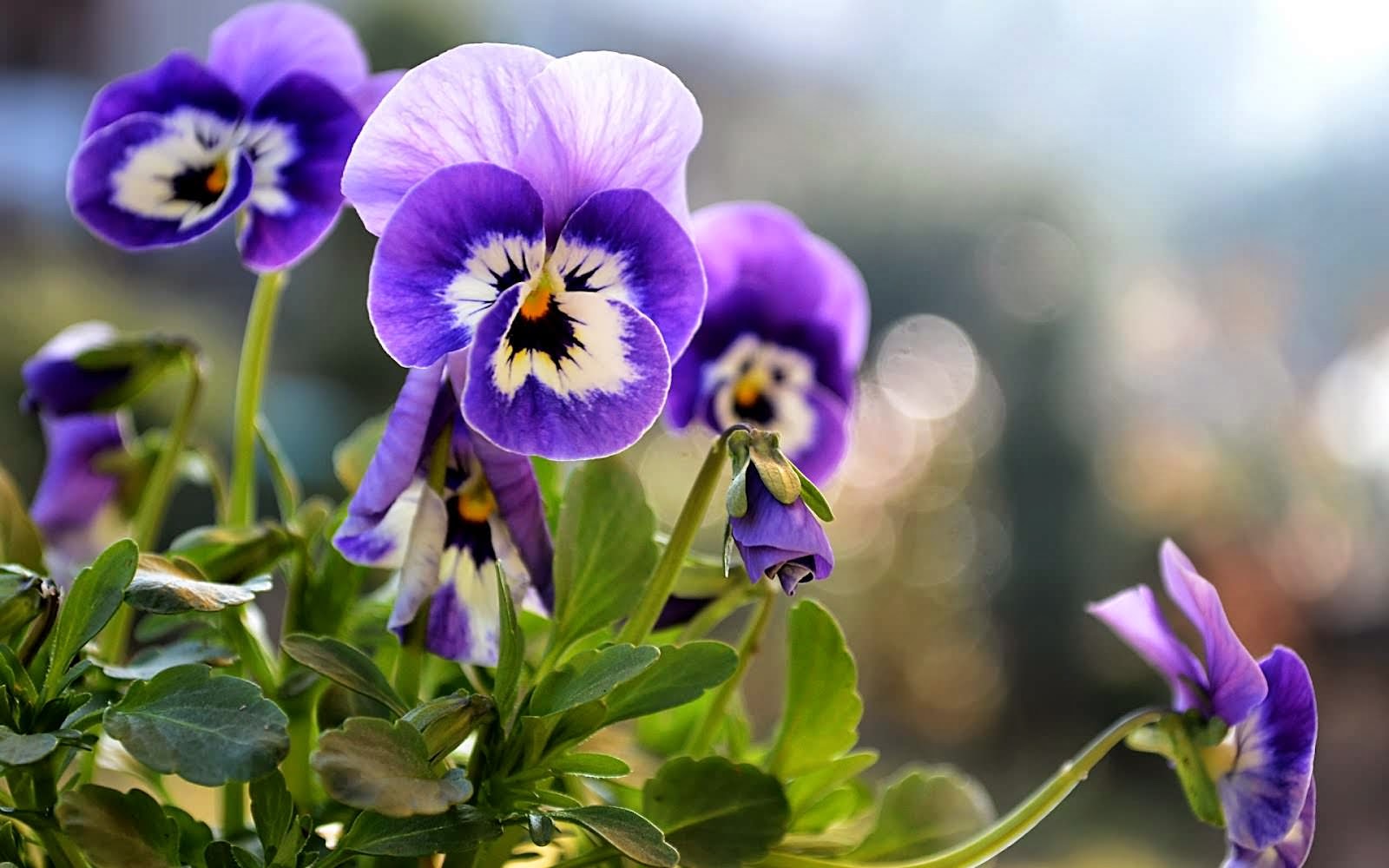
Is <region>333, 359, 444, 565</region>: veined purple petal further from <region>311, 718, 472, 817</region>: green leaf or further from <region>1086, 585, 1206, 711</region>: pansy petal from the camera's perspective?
<region>1086, 585, 1206, 711</region>: pansy petal

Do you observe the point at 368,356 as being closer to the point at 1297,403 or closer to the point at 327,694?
the point at 1297,403

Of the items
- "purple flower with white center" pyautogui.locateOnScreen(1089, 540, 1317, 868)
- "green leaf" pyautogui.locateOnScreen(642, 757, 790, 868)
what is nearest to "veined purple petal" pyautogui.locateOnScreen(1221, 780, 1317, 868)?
"purple flower with white center" pyautogui.locateOnScreen(1089, 540, 1317, 868)

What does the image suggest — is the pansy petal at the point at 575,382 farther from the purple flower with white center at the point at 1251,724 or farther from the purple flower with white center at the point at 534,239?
the purple flower with white center at the point at 1251,724

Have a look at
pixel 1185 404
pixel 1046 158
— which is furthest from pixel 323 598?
pixel 1046 158

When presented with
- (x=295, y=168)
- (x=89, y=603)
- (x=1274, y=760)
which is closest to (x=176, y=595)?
A: (x=89, y=603)

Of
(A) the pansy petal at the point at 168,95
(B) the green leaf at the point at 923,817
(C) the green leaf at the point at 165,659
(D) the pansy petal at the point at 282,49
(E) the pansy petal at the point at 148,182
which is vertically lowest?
(B) the green leaf at the point at 923,817

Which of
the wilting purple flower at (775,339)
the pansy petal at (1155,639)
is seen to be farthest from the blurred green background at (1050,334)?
the pansy petal at (1155,639)

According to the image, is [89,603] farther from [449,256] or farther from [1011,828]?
[1011,828]
